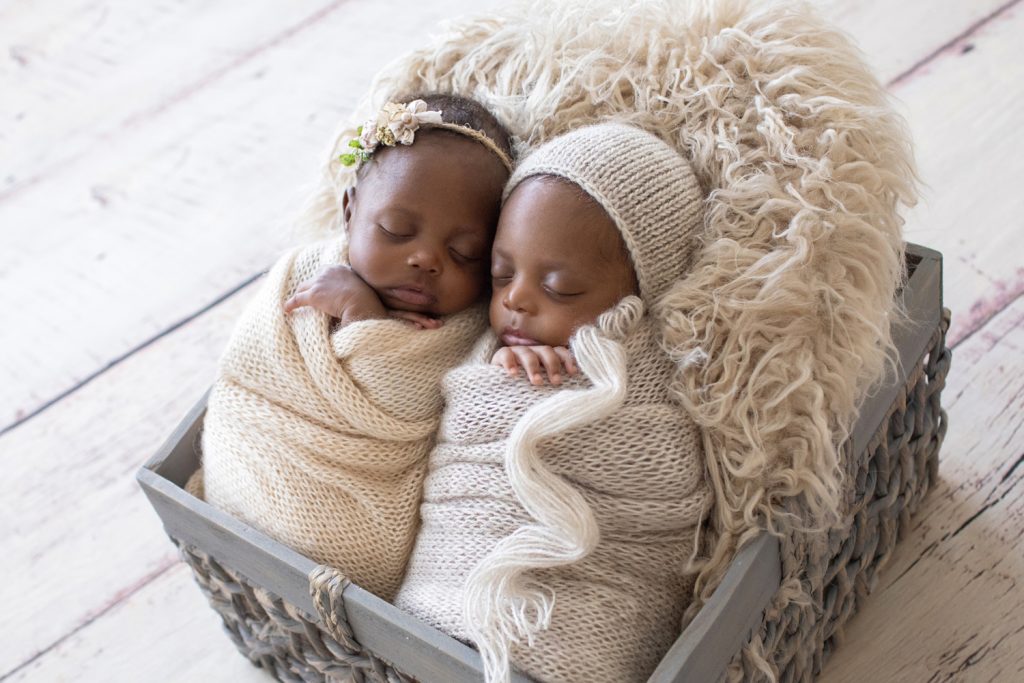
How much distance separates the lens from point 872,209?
911 mm

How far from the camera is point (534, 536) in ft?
2.63

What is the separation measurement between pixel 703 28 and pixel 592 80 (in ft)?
0.36

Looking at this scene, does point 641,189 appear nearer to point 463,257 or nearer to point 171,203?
point 463,257

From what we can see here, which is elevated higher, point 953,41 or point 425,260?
point 425,260

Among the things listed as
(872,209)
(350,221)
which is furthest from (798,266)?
(350,221)

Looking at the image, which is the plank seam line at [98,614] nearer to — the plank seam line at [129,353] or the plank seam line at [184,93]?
the plank seam line at [129,353]

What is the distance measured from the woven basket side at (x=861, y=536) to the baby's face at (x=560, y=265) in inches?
9.0

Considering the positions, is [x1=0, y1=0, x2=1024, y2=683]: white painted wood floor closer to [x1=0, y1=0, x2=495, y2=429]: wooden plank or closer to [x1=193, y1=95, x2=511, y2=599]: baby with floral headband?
[x1=0, y1=0, x2=495, y2=429]: wooden plank

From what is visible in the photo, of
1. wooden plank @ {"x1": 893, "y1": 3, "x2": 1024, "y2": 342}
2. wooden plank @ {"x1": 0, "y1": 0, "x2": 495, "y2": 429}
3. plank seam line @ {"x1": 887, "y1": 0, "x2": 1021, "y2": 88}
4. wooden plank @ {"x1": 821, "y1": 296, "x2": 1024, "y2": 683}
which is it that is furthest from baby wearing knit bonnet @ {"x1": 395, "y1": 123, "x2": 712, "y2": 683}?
plank seam line @ {"x1": 887, "y1": 0, "x2": 1021, "y2": 88}

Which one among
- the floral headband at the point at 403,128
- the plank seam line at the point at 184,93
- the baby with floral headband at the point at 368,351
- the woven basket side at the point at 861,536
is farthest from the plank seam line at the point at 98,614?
the plank seam line at the point at 184,93

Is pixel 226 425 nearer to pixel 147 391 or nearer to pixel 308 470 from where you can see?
pixel 308 470

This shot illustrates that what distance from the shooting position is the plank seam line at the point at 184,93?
1.74m

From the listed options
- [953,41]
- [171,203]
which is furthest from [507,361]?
[953,41]

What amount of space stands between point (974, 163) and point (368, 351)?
2.88ft
